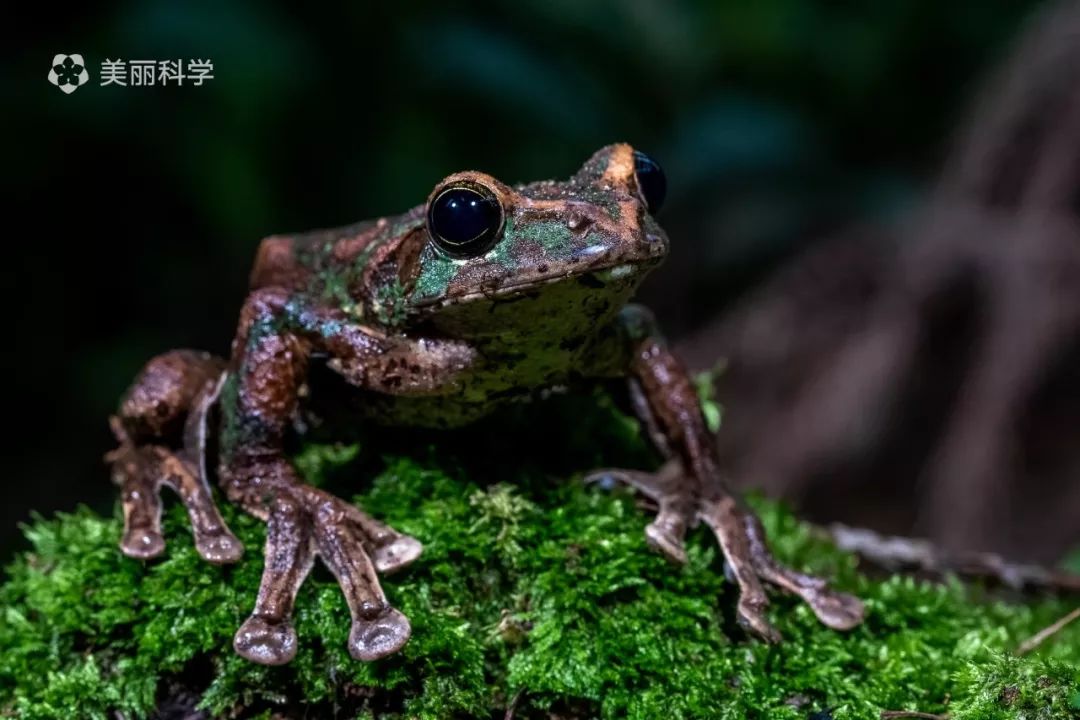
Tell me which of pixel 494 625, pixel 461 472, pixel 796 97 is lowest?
pixel 494 625

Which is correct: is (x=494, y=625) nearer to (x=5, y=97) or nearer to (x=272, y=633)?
(x=272, y=633)

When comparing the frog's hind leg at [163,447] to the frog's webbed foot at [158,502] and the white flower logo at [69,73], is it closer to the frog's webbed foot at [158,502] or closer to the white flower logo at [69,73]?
the frog's webbed foot at [158,502]

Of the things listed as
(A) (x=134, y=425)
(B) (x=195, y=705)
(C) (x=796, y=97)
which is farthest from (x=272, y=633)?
(C) (x=796, y=97)

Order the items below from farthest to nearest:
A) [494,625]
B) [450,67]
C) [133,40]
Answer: [450,67], [133,40], [494,625]

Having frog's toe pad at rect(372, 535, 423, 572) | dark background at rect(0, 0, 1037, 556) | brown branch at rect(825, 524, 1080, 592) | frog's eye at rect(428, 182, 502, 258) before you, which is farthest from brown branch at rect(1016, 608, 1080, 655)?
dark background at rect(0, 0, 1037, 556)

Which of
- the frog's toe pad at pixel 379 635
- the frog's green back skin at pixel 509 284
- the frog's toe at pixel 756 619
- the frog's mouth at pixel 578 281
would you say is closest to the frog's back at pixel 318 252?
the frog's green back skin at pixel 509 284

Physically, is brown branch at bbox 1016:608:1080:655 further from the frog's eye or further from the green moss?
the frog's eye

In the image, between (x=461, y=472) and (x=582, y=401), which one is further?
(x=582, y=401)
